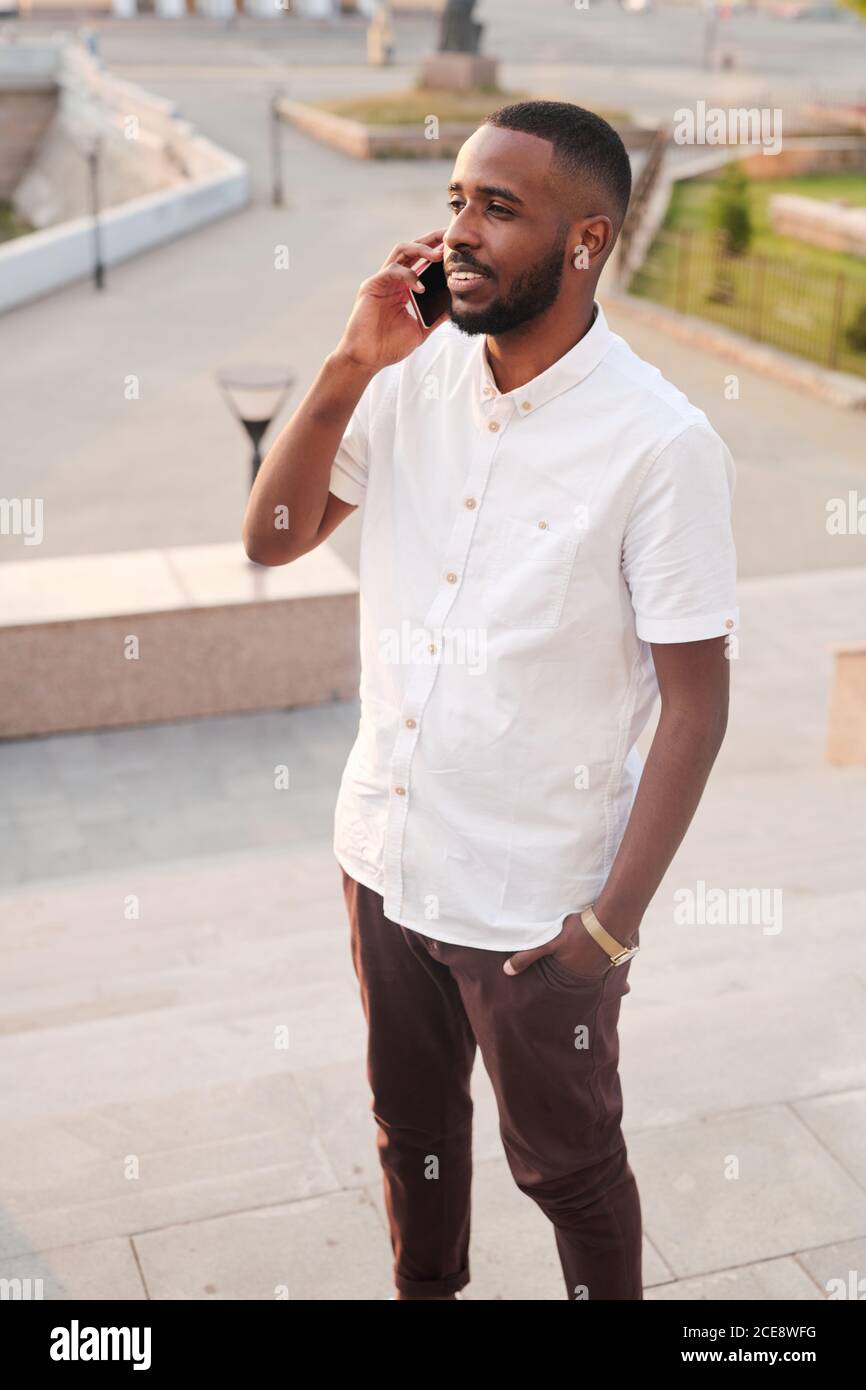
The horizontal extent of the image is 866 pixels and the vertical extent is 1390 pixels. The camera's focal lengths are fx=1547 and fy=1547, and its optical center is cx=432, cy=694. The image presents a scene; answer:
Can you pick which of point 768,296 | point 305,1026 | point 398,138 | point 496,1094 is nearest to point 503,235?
point 496,1094

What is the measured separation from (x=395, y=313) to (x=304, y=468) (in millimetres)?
293

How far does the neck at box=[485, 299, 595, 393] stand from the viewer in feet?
7.73

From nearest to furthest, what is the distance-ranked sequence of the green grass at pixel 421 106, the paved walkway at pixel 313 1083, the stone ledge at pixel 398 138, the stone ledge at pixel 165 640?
the paved walkway at pixel 313 1083 → the stone ledge at pixel 165 640 → the stone ledge at pixel 398 138 → the green grass at pixel 421 106

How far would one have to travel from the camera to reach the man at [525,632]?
7.48 ft

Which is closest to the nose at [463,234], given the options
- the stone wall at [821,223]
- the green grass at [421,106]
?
the stone wall at [821,223]

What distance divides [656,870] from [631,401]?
725 mm

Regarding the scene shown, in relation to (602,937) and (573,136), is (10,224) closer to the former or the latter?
(573,136)

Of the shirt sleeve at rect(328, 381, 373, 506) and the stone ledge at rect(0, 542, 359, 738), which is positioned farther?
the stone ledge at rect(0, 542, 359, 738)

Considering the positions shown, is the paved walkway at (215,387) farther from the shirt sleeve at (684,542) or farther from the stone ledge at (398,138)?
the shirt sleeve at (684,542)

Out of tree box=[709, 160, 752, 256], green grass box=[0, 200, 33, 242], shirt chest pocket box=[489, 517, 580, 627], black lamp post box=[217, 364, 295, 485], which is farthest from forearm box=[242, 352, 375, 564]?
green grass box=[0, 200, 33, 242]

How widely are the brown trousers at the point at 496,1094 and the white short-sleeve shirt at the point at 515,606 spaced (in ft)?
0.32

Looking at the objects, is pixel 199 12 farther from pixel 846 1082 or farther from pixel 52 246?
pixel 846 1082

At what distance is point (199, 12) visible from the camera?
5659 cm

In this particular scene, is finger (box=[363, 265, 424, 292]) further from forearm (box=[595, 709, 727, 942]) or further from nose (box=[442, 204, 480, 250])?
forearm (box=[595, 709, 727, 942])
